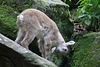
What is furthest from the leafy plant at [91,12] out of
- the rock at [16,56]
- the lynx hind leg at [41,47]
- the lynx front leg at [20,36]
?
the rock at [16,56]

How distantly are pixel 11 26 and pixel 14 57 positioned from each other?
263 cm

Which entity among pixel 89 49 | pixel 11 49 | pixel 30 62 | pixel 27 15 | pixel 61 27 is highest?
pixel 27 15

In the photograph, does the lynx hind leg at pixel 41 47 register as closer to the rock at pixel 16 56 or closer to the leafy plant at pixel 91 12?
the rock at pixel 16 56

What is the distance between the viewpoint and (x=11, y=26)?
7.25 meters

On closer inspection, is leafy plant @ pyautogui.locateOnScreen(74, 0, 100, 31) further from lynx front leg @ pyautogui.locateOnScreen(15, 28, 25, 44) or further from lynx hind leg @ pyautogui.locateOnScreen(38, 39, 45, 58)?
lynx front leg @ pyautogui.locateOnScreen(15, 28, 25, 44)

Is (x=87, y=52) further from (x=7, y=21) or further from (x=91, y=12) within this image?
(x=7, y=21)

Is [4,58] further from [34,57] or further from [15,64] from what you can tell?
[34,57]

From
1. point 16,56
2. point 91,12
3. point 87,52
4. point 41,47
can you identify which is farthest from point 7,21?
point 91,12

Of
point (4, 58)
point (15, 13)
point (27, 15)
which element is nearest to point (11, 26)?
point (15, 13)

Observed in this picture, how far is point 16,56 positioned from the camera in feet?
15.6

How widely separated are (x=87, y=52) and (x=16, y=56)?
4.37 meters

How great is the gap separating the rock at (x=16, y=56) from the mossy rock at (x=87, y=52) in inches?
126

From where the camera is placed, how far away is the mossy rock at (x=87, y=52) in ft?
24.7

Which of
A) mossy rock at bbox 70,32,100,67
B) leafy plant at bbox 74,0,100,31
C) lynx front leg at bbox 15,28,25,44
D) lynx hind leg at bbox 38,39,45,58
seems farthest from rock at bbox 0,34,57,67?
leafy plant at bbox 74,0,100,31
